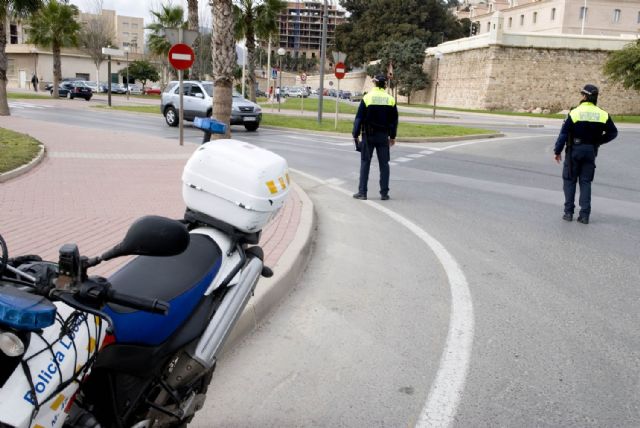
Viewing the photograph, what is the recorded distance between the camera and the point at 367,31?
88.2 metres

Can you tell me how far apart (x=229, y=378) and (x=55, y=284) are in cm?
199

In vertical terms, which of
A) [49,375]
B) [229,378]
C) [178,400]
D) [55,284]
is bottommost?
[229,378]

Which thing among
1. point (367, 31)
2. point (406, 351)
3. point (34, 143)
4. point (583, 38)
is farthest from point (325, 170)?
point (367, 31)

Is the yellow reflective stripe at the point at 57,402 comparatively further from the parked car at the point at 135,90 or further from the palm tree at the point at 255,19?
the parked car at the point at 135,90

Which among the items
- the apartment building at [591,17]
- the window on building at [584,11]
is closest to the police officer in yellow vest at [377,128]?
the apartment building at [591,17]

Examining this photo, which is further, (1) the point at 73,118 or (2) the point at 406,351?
(1) the point at 73,118

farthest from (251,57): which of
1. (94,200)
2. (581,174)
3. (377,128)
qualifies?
(581,174)

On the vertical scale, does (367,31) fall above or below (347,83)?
above

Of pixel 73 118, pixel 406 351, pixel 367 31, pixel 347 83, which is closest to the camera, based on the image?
pixel 406 351

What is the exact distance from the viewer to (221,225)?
271 centimetres

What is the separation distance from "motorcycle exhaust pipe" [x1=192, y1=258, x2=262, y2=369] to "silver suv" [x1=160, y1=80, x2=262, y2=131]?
1969 cm

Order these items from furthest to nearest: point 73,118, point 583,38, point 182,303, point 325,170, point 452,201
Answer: point 583,38 → point 73,118 → point 325,170 → point 452,201 → point 182,303

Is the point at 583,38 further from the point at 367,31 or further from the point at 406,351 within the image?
the point at 406,351

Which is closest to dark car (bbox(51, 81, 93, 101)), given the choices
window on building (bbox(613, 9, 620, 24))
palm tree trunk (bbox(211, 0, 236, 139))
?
palm tree trunk (bbox(211, 0, 236, 139))
